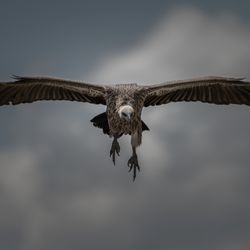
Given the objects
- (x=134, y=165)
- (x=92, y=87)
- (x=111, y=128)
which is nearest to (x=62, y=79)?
(x=92, y=87)

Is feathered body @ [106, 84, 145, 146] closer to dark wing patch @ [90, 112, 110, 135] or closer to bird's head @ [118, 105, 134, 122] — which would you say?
bird's head @ [118, 105, 134, 122]

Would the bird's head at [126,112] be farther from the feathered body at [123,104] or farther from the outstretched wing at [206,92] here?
the outstretched wing at [206,92]

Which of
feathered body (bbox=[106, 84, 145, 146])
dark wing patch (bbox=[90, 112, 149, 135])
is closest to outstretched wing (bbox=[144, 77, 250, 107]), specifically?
feathered body (bbox=[106, 84, 145, 146])

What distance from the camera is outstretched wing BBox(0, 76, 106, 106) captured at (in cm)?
1850

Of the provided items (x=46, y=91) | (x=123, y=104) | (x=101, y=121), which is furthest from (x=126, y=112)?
(x=46, y=91)

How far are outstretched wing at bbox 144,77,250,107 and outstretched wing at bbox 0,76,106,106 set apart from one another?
1.59 m

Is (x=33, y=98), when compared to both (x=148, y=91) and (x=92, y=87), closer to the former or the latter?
(x=92, y=87)

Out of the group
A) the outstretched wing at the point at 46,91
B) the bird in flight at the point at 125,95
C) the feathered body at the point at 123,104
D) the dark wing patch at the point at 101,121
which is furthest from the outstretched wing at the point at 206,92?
the outstretched wing at the point at 46,91

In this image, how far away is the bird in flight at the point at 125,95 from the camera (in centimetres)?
1783

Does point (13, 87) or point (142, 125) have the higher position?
point (13, 87)

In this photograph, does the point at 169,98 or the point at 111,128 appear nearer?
the point at 111,128

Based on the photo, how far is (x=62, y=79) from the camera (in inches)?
726

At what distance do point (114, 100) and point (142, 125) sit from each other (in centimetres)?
125

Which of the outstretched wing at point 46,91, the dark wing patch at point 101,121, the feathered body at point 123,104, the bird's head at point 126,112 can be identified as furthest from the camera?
the dark wing patch at point 101,121
